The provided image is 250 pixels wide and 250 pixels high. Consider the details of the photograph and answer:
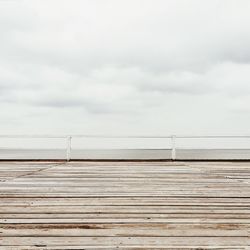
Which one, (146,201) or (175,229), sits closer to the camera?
(175,229)

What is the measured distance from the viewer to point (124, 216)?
3.75 metres

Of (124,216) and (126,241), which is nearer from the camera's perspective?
(126,241)

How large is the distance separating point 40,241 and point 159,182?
12.6 feet

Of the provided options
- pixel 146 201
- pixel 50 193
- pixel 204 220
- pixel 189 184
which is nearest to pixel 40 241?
pixel 204 220

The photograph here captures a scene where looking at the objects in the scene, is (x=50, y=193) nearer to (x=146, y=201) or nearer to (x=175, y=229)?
(x=146, y=201)

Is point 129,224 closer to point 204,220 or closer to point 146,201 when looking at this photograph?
point 204,220

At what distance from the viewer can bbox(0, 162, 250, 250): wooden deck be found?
9.54 feet

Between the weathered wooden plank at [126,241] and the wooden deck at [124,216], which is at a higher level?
the wooden deck at [124,216]

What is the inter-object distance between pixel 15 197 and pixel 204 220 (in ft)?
8.06

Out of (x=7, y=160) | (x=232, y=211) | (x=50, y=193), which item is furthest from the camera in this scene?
(x=7, y=160)

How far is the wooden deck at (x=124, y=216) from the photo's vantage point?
291cm

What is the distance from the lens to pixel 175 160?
13172 millimetres

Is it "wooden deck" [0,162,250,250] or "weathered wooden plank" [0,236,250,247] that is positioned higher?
"wooden deck" [0,162,250,250]

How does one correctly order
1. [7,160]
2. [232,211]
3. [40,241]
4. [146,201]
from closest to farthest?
[40,241] < [232,211] < [146,201] < [7,160]
